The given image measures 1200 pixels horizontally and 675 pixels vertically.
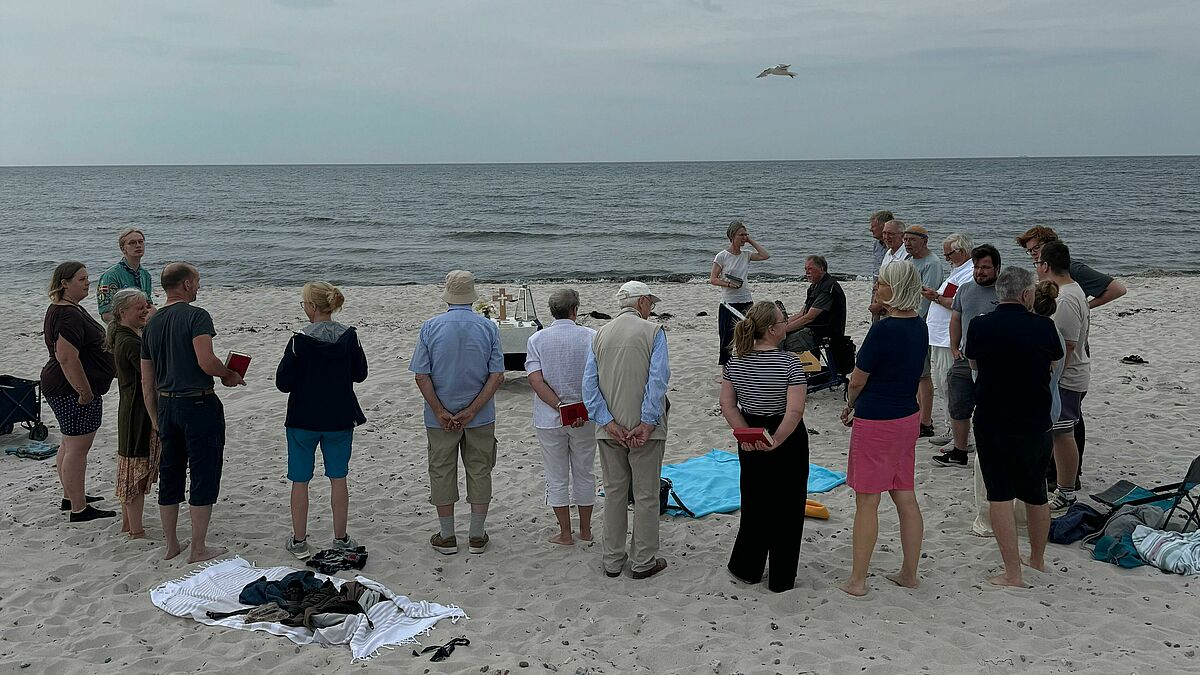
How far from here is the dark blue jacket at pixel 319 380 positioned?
194 inches

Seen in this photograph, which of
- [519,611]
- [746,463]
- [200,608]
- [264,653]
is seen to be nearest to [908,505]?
[746,463]

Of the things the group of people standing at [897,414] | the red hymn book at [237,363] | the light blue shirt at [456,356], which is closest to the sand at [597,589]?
the group of people standing at [897,414]

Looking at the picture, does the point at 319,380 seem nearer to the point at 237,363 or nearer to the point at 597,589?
the point at 237,363

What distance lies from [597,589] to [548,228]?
3048 centimetres

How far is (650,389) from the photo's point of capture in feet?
15.4

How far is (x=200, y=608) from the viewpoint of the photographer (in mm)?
4477

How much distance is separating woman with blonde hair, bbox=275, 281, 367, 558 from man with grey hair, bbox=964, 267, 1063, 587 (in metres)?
3.35

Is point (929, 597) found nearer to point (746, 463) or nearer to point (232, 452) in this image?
point (746, 463)

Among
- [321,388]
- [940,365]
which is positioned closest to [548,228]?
[940,365]

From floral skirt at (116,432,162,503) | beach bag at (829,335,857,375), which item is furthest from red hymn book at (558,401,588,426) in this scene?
beach bag at (829,335,857,375)

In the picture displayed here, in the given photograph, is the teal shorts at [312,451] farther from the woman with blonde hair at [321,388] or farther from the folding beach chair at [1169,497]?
the folding beach chair at [1169,497]

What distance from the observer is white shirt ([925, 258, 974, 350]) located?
6.60 meters

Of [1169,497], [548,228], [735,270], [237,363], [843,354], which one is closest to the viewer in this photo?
[237,363]

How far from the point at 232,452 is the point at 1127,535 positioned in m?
6.27
